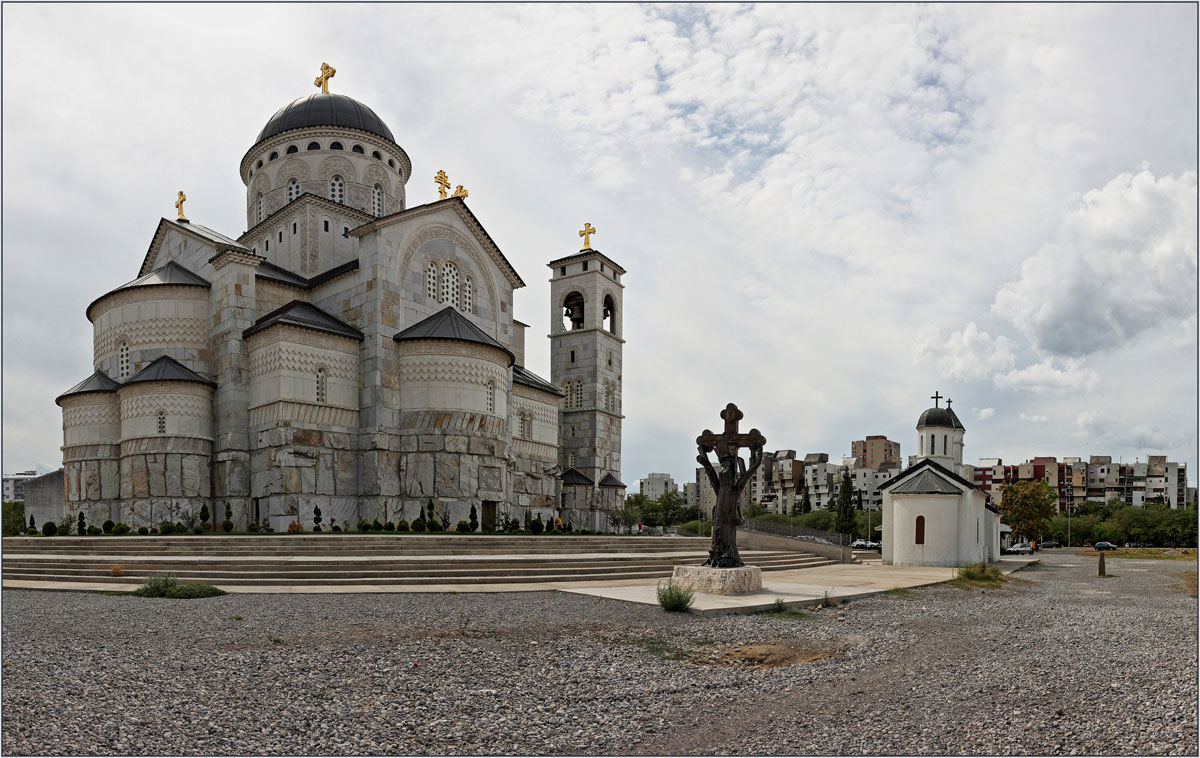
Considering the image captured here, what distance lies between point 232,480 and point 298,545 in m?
12.6

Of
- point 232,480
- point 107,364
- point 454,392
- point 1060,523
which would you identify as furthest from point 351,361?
point 1060,523

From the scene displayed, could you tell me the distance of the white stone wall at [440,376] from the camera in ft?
110

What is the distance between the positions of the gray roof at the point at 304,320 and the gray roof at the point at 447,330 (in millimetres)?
2284

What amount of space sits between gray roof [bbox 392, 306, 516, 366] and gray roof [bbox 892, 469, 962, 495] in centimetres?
1844

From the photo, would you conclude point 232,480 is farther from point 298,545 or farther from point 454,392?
point 298,545

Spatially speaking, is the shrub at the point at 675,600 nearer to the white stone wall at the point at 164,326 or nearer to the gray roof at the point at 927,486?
the gray roof at the point at 927,486

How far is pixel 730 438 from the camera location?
676 inches

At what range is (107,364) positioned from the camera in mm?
35844

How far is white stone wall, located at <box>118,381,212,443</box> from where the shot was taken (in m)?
32.8

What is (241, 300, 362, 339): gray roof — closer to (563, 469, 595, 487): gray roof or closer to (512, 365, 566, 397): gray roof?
(512, 365, 566, 397): gray roof

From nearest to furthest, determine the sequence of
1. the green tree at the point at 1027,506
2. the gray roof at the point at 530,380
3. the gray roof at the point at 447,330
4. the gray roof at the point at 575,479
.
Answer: the gray roof at the point at 447,330
the gray roof at the point at 530,380
the gray roof at the point at 575,479
the green tree at the point at 1027,506

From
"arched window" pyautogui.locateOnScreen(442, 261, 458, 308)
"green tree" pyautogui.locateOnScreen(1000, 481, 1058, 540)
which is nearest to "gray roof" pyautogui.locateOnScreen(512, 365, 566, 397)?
"arched window" pyautogui.locateOnScreen(442, 261, 458, 308)

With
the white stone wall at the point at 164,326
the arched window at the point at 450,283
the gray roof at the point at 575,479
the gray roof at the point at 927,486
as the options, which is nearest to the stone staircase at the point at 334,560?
the white stone wall at the point at 164,326

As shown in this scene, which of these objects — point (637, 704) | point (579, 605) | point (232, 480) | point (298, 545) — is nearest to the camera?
point (637, 704)
